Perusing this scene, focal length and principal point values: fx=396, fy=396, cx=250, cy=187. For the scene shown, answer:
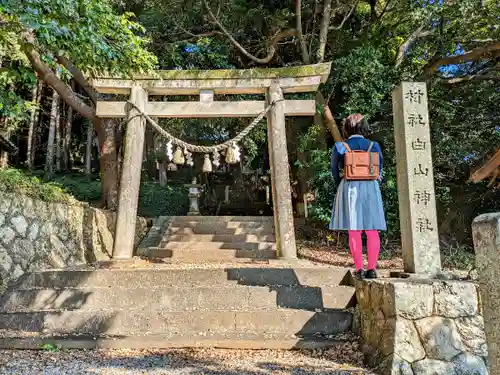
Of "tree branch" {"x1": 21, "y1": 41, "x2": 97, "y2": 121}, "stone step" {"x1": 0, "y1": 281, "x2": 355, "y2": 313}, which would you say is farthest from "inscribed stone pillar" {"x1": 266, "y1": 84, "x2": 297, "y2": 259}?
"tree branch" {"x1": 21, "y1": 41, "x2": 97, "y2": 121}

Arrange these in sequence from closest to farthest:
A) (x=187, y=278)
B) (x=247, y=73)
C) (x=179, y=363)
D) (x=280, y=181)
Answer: (x=179, y=363) → (x=187, y=278) → (x=280, y=181) → (x=247, y=73)

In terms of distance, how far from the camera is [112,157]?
35.6 feet

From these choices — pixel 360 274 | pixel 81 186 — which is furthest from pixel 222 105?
pixel 81 186

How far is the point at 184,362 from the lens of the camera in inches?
139

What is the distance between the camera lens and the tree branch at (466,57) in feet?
28.1

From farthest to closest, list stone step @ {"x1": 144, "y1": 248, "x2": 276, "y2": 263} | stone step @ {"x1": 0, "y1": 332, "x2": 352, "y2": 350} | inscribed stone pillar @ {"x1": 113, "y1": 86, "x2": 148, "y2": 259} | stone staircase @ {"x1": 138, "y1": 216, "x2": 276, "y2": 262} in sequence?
stone staircase @ {"x1": 138, "y1": 216, "x2": 276, "y2": 262} < stone step @ {"x1": 144, "y1": 248, "x2": 276, "y2": 263} < inscribed stone pillar @ {"x1": 113, "y1": 86, "x2": 148, "y2": 259} < stone step @ {"x1": 0, "y1": 332, "x2": 352, "y2": 350}

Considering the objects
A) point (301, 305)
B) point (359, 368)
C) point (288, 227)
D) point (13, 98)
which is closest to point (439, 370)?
point (359, 368)

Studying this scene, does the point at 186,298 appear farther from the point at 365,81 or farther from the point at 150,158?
the point at 150,158

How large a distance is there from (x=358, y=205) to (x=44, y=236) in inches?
205

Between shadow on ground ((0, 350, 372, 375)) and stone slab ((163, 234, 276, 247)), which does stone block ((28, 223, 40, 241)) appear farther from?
stone slab ((163, 234, 276, 247))

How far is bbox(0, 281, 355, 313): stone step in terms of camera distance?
450cm

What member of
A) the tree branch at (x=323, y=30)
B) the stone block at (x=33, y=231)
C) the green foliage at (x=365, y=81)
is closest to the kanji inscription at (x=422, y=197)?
the green foliage at (x=365, y=81)

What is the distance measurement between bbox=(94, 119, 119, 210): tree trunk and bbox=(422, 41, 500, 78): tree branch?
807 centimetres

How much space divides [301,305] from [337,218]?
1.09 meters
